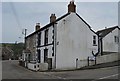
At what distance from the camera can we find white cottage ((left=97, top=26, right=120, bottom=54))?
33747mm

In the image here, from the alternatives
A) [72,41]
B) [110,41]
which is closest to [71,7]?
[72,41]

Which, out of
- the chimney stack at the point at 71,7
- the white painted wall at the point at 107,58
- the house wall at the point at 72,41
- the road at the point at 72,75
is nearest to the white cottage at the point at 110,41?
the white painted wall at the point at 107,58

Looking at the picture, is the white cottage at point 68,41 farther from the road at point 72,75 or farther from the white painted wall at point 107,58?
the road at point 72,75

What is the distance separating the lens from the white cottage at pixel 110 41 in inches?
1329

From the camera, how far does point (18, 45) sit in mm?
91875

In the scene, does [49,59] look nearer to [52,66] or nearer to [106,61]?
[52,66]

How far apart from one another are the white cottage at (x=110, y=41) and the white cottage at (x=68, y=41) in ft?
6.32

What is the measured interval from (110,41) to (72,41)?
8.08 m

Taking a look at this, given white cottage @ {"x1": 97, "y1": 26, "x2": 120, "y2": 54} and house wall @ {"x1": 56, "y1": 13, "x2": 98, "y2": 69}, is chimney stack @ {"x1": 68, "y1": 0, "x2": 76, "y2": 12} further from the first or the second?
white cottage @ {"x1": 97, "y1": 26, "x2": 120, "y2": 54}

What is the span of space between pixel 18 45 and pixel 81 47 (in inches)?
2543

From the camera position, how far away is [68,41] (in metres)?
29.4

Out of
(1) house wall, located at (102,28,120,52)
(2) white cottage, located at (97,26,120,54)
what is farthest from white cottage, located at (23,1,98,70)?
(1) house wall, located at (102,28,120,52)

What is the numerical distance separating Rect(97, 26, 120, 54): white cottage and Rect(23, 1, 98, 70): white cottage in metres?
1.93

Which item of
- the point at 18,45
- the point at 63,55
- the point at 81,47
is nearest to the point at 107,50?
the point at 81,47
